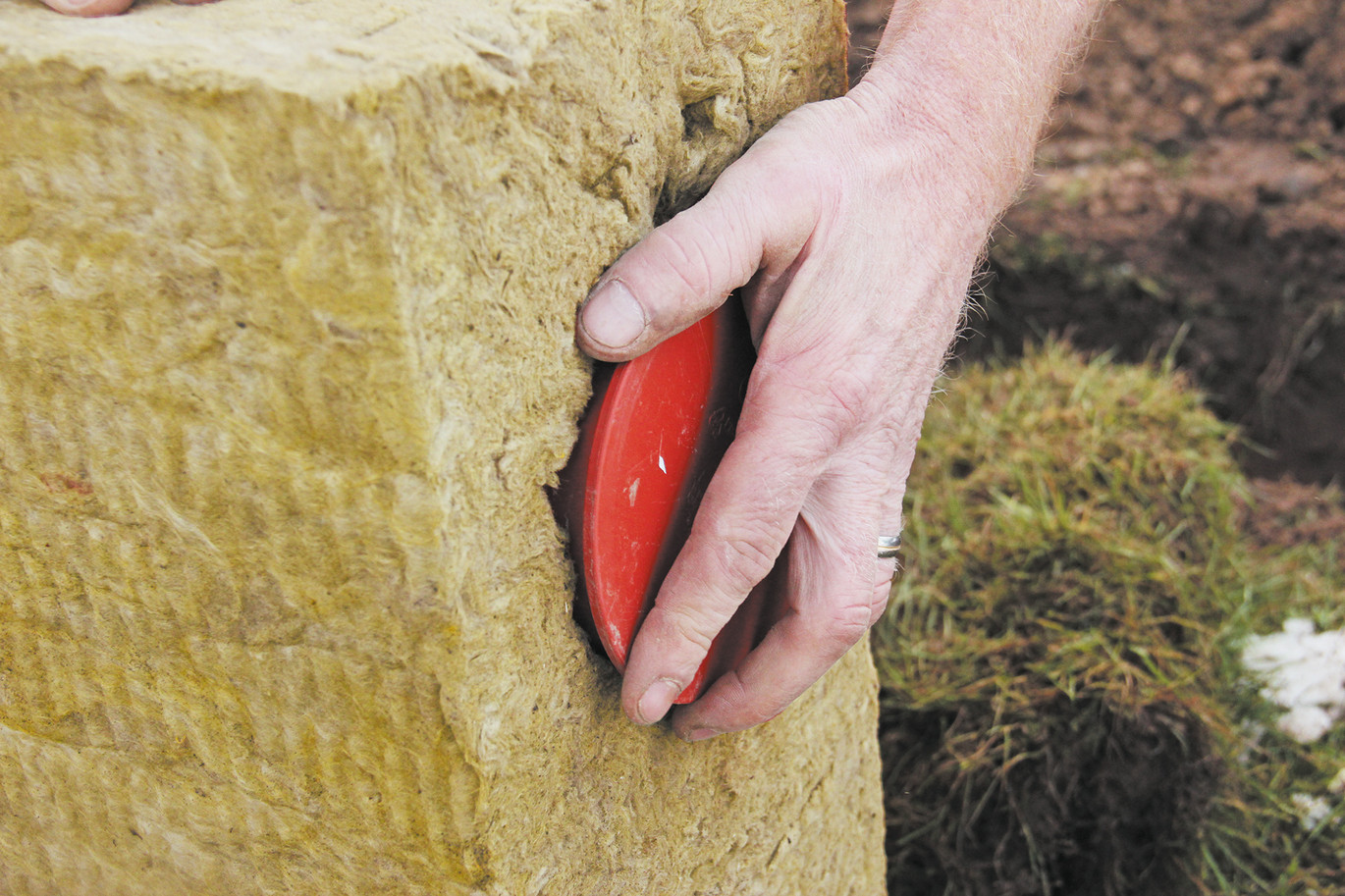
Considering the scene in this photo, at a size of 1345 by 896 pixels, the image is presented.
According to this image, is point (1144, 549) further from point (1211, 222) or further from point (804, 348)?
point (1211, 222)

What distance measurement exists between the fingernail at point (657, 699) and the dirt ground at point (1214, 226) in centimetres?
249

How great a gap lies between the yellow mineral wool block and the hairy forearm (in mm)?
90

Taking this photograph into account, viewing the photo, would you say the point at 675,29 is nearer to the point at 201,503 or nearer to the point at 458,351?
the point at 458,351

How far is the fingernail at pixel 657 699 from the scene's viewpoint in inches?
39.9

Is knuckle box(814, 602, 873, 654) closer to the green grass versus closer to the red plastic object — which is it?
the red plastic object

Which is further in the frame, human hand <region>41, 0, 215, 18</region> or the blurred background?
the blurred background

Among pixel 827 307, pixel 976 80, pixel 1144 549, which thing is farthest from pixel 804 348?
pixel 1144 549

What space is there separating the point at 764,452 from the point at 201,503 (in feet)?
1.59

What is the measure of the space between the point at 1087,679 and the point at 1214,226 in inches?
86.5

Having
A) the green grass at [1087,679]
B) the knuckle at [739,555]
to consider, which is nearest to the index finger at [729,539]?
the knuckle at [739,555]

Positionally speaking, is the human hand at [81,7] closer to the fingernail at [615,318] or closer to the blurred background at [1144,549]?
the fingernail at [615,318]

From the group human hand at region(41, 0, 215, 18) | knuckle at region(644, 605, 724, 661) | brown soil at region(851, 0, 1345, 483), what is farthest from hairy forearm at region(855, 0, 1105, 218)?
brown soil at region(851, 0, 1345, 483)

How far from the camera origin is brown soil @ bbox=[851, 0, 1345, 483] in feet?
11.5

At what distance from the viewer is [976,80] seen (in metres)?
1.19
